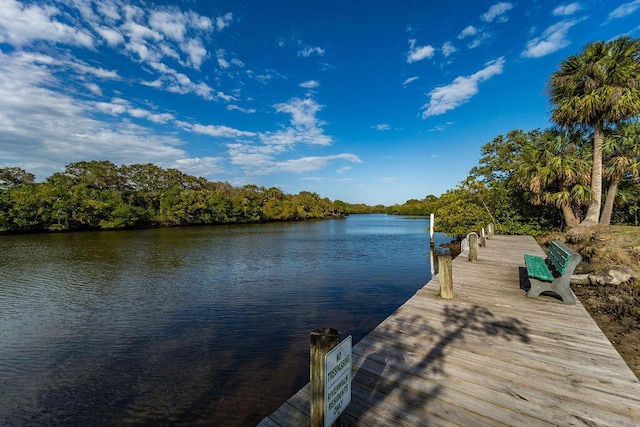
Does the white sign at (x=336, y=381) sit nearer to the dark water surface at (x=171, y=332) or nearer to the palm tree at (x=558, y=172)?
the dark water surface at (x=171, y=332)

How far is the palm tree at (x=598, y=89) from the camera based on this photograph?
41.1 ft

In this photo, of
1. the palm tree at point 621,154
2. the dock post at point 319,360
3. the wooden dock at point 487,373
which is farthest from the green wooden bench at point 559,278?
the palm tree at point 621,154

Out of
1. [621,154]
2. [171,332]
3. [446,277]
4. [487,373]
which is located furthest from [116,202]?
[621,154]

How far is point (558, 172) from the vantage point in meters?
14.1

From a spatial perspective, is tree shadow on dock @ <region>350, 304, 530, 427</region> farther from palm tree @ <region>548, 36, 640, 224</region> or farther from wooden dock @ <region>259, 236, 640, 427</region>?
palm tree @ <region>548, 36, 640, 224</region>

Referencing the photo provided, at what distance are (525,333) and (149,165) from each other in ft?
217

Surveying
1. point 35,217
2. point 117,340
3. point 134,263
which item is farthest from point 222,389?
point 35,217

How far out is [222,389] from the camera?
4.93 m

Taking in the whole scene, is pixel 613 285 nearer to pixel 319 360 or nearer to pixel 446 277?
pixel 446 277


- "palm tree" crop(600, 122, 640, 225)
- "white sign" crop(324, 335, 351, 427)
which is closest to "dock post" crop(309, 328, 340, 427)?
"white sign" crop(324, 335, 351, 427)

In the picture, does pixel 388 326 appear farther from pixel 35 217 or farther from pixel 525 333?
pixel 35 217

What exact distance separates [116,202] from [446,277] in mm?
51890

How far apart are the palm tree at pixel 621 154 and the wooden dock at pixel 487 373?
42.8 ft

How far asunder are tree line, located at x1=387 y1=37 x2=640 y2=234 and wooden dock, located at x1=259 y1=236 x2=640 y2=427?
1227 centimetres
